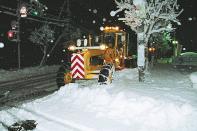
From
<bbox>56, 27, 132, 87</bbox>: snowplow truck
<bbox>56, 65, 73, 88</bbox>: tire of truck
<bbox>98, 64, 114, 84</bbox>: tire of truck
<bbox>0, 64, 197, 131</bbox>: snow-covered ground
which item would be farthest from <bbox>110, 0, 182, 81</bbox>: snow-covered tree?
<bbox>0, 64, 197, 131</bbox>: snow-covered ground

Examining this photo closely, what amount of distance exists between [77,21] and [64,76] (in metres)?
30.3

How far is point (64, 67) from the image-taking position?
15.2m

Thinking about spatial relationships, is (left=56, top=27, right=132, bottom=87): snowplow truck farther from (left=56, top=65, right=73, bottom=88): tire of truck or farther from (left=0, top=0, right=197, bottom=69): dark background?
(left=0, top=0, right=197, bottom=69): dark background

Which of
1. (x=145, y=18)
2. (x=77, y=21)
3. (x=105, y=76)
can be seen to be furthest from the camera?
(x=77, y=21)

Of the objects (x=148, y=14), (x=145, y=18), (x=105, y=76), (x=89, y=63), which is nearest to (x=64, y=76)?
(x=89, y=63)

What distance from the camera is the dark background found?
29.9 m

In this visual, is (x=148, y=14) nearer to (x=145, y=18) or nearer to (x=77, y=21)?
(x=145, y=18)

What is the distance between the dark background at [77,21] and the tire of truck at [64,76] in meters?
11.2

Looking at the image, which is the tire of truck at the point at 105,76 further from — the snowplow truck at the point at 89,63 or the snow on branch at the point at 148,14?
the snow on branch at the point at 148,14

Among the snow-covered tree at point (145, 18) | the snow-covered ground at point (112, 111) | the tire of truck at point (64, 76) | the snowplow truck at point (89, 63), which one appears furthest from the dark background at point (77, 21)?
the snow-covered ground at point (112, 111)

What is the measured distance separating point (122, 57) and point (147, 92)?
856 centimetres

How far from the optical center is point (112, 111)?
9219mm

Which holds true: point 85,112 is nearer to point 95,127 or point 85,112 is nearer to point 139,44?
point 95,127

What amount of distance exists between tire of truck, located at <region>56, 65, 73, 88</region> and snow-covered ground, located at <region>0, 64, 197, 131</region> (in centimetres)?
299
